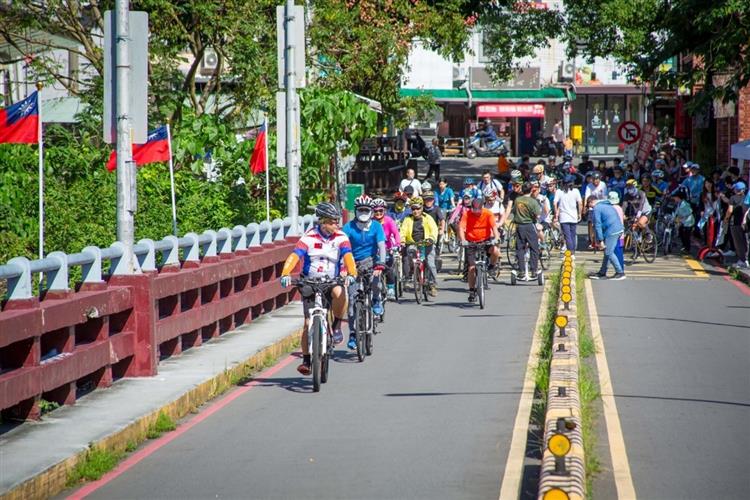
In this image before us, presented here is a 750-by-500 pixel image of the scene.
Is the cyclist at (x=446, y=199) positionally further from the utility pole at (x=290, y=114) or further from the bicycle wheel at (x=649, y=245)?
the utility pole at (x=290, y=114)

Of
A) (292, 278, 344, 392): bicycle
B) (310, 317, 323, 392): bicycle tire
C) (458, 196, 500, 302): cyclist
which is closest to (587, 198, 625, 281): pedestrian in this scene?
(458, 196, 500, 302): cyclist

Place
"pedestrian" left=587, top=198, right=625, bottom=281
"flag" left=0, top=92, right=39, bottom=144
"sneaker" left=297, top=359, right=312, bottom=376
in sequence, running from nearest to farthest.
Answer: "sneaker" left=297, top=359, right=312, bottom=376
"flag" left=0, top=92, right=39, bottom=144
"pedestrian" left=587, top=198, right=625, bottom=281

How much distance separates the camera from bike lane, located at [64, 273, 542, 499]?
8977mm

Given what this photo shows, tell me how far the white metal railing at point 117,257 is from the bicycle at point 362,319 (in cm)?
204

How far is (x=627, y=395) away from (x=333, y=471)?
4.32m

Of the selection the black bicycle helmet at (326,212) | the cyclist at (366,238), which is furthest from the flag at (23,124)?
the black bicycle helmet at (326,212)

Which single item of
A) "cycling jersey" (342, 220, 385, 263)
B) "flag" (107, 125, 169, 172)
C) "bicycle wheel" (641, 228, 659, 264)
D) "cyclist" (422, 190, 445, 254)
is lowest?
"bicycle wheel" (641, 228, 659, 264)

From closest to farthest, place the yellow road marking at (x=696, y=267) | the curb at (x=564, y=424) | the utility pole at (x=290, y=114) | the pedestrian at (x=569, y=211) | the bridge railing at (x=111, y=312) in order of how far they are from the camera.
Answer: the curb at (x=564, y=424), the bridge railing at (x=111, y=312), the utility pole at (x=290, y=114), the yellow road marking at (x=696, y=267), the pedestrian at (x=569, y=211)

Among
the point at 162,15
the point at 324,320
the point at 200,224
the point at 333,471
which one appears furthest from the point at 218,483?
the point at 162,15

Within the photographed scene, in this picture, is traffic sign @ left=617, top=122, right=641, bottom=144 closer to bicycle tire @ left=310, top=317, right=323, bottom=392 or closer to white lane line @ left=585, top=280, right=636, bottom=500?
white lane line @ left=585, top=280, right=636, bottom=500

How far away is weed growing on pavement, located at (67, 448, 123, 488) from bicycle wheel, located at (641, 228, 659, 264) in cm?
2164

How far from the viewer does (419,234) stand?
22.5 meters

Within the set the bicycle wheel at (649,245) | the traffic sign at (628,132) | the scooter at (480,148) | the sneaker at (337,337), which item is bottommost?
the sneaker at (337,337)

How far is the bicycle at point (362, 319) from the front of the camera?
1538cm
